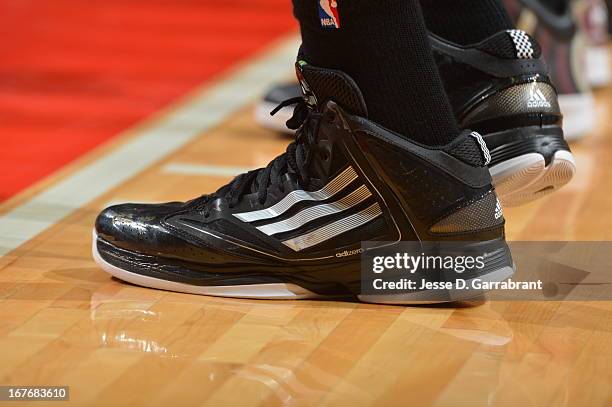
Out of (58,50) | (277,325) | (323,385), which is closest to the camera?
(323,385)

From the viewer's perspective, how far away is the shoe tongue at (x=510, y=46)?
1638 mm

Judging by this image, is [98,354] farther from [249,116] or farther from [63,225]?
[249,116]

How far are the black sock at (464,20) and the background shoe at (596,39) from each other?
110 centimetres

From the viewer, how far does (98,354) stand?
1.25 metres

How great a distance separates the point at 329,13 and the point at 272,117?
37.7 inches

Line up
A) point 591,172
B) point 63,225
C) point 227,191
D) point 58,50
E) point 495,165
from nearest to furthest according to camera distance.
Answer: point 227,191 → point 495,165 → point 63,225 → point 591,172 → point 58,50

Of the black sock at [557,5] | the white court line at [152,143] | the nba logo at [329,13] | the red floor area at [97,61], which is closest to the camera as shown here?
the nba logo at [329,13]

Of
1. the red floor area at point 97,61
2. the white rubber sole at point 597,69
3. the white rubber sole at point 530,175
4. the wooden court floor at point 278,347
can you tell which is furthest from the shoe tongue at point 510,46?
the white rubber sole at point 597,69

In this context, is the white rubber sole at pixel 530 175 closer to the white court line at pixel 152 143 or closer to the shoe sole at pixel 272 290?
the shoe sole at pixel 272 290

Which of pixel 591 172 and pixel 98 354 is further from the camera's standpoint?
pixel 591 172

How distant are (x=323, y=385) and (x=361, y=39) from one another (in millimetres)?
405

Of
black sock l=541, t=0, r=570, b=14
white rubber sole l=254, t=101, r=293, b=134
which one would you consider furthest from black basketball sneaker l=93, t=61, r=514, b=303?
black sock l=541, t=0, r=570, b=14

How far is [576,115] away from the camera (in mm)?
2289

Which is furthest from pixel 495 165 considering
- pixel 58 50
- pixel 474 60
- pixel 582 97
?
pixel 58 50
